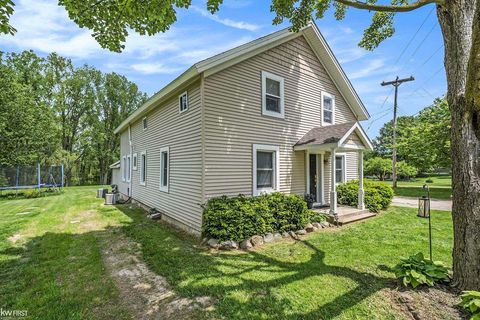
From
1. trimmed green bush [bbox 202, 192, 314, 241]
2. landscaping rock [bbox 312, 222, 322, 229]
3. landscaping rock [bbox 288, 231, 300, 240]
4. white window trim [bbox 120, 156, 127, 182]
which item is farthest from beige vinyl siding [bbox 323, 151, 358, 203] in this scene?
white window trim [bbox 120, 156, 127, 182]

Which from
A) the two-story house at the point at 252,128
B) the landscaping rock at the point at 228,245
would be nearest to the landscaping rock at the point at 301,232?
the two-story house at the point at 252,128

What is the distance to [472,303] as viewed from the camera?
288cm

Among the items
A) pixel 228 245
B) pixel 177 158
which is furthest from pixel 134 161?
pixel 228 245

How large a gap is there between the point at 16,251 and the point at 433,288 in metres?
8.89

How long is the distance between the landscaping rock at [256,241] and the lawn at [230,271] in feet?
0.77

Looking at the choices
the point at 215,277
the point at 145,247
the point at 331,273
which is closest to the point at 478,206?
the point at 331,273

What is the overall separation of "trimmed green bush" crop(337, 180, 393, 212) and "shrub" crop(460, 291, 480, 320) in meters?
7.19

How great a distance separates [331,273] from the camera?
454 cm

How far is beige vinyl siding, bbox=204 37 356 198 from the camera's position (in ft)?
22.9

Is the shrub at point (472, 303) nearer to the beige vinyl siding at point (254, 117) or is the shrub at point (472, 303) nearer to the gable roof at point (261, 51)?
the beige vinyl siding at point (254, 117)

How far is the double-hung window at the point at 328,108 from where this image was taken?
35.4ft

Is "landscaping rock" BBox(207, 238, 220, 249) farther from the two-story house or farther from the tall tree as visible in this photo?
the tall tree

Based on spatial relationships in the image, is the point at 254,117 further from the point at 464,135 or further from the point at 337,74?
the point at 337,74

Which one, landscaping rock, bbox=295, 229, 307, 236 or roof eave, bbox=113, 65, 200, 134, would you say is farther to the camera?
landscaping rock, bbox=295, 229, 307, 236
